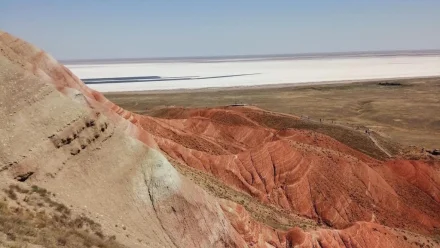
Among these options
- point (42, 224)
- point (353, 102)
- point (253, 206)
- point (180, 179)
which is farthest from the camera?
point (353, 102)

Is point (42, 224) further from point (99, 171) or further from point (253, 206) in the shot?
point (253, 206)

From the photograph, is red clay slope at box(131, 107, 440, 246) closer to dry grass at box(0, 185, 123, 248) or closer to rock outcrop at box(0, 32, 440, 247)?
rock outcrop at box(0, 32, 440, 247)

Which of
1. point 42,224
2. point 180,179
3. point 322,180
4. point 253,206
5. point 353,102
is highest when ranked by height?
point 42,224

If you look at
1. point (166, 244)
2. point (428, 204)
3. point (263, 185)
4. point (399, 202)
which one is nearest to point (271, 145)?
point (263, 185)

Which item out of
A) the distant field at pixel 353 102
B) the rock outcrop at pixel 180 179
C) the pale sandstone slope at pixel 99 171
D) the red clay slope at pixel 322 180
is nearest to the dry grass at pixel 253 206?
the rock outcrop at pixel 180 179

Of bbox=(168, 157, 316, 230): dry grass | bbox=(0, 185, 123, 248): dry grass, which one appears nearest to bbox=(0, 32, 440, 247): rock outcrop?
bbox=(168, 157, 316, 230): dry grass

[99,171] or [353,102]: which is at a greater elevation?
[99,171]

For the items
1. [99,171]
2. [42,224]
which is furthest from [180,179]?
[42,224]

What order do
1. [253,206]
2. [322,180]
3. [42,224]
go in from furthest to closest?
[322,180]
[253,206]
[42,224]
